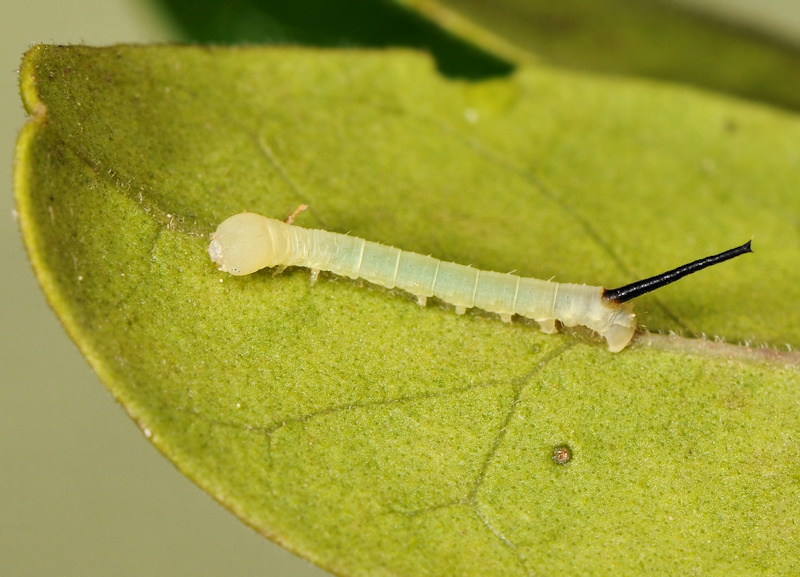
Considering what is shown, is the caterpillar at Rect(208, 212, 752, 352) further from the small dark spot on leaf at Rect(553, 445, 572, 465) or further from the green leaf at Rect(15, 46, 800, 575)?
the small dark spot on leaf at Rect(553, 445, 572, 465)

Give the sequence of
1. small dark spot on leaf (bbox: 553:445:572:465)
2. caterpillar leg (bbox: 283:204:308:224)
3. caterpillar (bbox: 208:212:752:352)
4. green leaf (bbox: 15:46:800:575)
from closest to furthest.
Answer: green leaf (bbox: 15:46:800:575) → small dark spot on leaf (bbox: 553:445:572:465) → caterpillar (bbox: 208:212:752:352) → caterpillar leg (bbox: 283:204:308:224)

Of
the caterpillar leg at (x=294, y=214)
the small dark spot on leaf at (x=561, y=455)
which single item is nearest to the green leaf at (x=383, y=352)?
the small dark spot on leaf at (x=561, y=455)

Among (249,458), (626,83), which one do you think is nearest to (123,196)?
(249,458)

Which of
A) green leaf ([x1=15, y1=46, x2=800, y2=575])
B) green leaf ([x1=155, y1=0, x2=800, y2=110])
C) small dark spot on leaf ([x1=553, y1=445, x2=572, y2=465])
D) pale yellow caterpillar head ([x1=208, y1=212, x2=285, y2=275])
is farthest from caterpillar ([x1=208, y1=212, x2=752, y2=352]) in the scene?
green leaf ([x1=155, y1=0, x2=800, y2=110])

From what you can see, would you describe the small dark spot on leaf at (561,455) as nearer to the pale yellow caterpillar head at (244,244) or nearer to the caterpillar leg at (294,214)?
the pale yellow caterpillar head at (244,244)

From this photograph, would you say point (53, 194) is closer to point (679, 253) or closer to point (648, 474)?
point (648, 474)

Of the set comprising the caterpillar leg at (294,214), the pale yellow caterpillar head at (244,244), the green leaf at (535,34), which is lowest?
the pale yellow caterpillar head at (244,244)

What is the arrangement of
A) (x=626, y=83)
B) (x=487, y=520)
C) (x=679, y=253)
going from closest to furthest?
1. (x=487, y=520)
2. (x=679, y=253)
3. (x=626, y=83)
